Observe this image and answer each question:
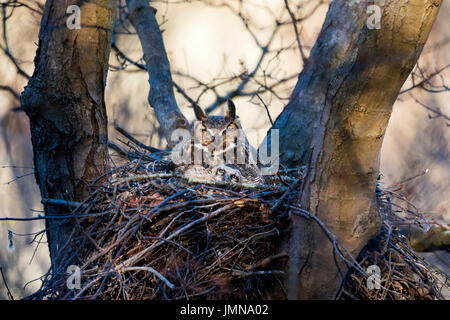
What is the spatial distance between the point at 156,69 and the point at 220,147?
40.9 inches

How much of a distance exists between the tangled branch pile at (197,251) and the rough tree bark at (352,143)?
0.06m

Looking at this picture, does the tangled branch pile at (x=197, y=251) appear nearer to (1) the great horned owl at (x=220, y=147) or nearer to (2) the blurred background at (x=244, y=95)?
(1) the great horned owl at (x=220, y=147)

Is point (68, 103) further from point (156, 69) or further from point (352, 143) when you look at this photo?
point (156, 69)

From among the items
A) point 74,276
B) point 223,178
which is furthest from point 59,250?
point 223,178

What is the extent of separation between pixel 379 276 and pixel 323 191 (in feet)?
1.25

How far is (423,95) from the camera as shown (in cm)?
352

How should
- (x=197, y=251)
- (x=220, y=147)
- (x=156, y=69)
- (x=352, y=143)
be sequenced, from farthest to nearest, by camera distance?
(x=156, y=69)
(x=220, y=147)
(x=197, y=251)
(x=352, y=143)

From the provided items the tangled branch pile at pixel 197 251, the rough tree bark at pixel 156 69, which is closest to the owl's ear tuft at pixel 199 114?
the rough tree bark at pixel 156 69

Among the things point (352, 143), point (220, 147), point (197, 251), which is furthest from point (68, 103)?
point (352, 143)

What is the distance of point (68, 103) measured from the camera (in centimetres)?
142

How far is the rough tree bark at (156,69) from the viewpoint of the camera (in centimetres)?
266

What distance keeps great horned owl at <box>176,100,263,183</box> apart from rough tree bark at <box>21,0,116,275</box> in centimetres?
67

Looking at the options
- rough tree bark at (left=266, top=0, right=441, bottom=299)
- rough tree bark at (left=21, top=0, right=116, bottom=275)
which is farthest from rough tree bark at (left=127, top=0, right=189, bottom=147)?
rough tree bark at (left=266, top=0, right=441, bottom=299)

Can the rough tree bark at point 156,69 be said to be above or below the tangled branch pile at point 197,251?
above
